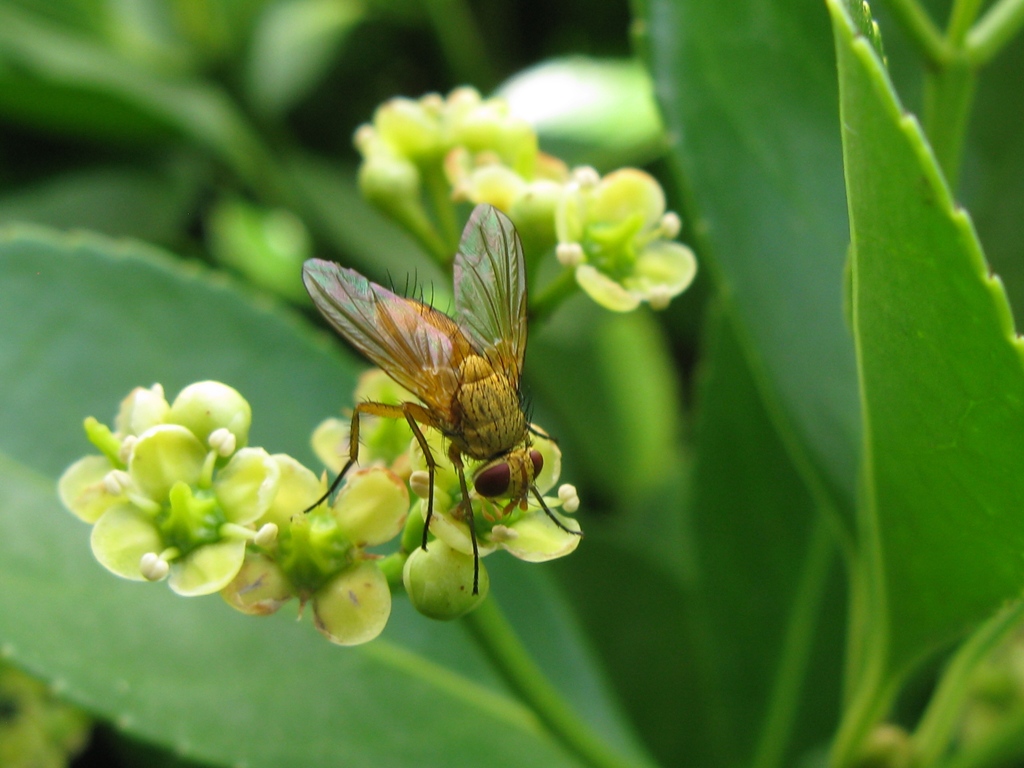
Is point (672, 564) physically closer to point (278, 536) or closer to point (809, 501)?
point (809, 501)

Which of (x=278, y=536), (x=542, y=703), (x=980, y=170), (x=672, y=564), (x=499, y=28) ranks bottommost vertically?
(x=672, y=564)

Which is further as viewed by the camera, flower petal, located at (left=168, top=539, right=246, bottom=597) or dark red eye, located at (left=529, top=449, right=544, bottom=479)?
dark red eye, located at (left=529, top=449, right=544, bottom=479)

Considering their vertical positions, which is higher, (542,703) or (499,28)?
(499,28)

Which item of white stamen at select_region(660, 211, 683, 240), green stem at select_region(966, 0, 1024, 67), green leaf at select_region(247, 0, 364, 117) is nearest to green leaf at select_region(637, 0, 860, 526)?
white stamen at select_region(660, 211, 683, 240)

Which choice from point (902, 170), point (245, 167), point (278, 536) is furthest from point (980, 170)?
point (245, 167)

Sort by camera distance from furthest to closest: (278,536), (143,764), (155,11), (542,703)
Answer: (155,11), (143,764), (542,703), (278,536)

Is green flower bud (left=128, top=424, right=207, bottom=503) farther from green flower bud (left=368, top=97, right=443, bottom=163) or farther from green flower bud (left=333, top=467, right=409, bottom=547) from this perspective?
green flower bud (left=368, top=97, right=443, bottom=163)

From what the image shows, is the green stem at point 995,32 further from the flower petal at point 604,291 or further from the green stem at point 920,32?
the flower petal at point 604,291
